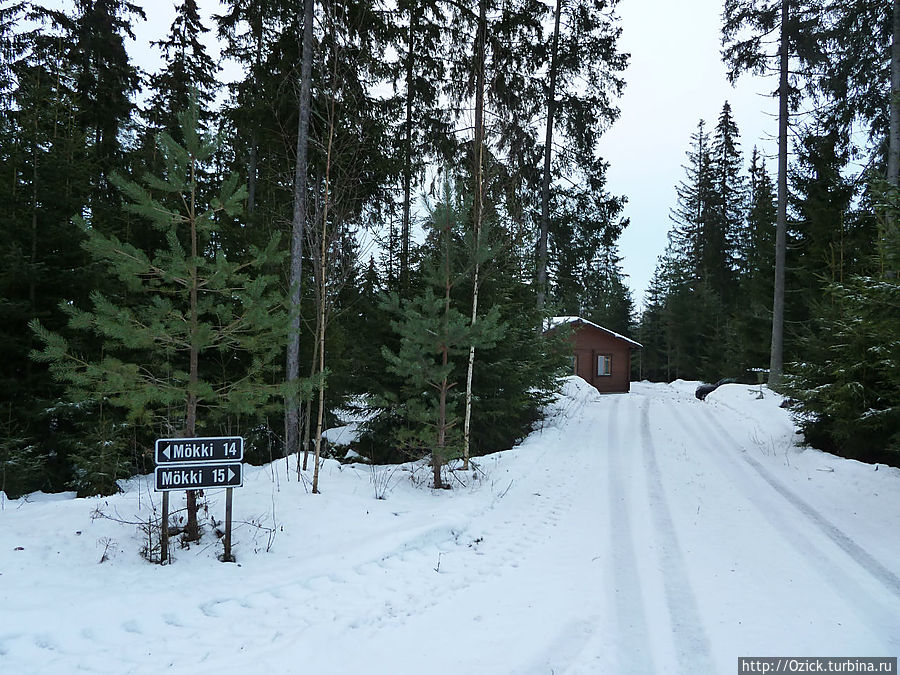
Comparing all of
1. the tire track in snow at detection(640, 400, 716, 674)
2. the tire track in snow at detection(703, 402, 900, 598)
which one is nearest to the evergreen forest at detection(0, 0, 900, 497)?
the tire track in snow at detection(703, 402, 900, 598)

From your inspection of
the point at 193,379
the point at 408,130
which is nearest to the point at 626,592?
the point at 193,379

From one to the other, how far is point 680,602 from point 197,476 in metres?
5.05

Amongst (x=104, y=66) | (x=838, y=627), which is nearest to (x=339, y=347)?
(x=838, y=627)

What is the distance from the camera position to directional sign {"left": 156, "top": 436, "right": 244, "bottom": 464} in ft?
16.0

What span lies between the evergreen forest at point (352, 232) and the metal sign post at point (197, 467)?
1.34ft

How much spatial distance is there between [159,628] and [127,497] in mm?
3499

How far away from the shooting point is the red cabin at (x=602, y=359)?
3136 centimetres

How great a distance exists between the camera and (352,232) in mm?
8227

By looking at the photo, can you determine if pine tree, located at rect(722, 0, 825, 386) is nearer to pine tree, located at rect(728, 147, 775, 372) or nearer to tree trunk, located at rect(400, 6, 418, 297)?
pine tree, located at rect(728, 147, 775, 372)

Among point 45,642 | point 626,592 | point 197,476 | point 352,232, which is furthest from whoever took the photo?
point 352,232

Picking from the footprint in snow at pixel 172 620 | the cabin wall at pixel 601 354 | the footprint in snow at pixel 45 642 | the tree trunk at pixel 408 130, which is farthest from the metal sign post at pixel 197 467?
the cabin wall at pixel 601 354

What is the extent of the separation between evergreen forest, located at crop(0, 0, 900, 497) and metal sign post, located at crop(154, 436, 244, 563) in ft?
1.34

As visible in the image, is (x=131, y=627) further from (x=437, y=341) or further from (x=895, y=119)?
(x=895, y=119)

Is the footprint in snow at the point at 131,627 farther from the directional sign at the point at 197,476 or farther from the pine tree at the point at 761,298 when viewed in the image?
the pine tree at the point at 761,298
